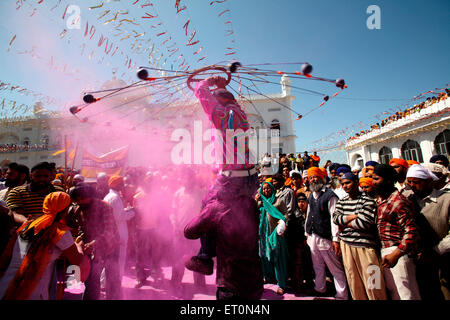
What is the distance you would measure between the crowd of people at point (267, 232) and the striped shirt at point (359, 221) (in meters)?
0.01

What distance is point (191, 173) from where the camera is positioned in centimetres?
407

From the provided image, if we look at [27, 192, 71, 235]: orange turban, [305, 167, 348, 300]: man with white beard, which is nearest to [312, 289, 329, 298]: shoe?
[305, 167, 348, 300]: man with white beard

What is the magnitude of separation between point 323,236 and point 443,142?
55.6ft

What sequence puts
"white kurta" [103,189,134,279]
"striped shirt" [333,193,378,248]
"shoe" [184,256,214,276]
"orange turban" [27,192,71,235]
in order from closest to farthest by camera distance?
"shoe" [184,256,214,276] < "orange turban" [27,192,71,235] < "striped shirt" [333,193,378,248] < "white kurta" [103,189,134,279]

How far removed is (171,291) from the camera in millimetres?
3928

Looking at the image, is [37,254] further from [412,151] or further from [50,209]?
[412,151]

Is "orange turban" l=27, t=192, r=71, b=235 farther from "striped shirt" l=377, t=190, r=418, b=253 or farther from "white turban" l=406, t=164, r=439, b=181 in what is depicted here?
"white turban" l=406, t=164, r=439, b=181

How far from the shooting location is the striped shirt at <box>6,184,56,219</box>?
2.77m

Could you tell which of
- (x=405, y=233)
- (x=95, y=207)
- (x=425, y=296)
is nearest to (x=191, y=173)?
(x=95, y=207)

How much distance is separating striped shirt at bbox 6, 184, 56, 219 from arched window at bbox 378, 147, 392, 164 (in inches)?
920

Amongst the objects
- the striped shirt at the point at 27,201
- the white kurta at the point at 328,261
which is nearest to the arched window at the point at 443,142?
the white kurta at the point at 328,261

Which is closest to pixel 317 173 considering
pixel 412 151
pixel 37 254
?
pixel 37 254

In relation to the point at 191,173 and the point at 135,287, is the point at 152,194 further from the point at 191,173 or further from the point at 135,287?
the point at 135,287

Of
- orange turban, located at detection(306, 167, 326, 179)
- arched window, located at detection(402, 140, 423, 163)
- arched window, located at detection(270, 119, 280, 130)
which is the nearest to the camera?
orange turban, located at detection(306, 167, 326, 179)
